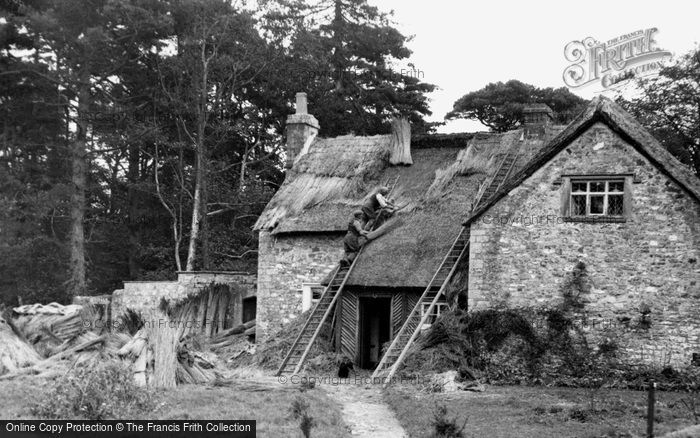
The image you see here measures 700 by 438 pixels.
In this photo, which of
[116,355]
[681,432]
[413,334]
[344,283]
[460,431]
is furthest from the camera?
[344,283]

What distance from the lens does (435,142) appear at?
31250mm

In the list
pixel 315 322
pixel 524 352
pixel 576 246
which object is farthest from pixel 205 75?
pixel 524 352

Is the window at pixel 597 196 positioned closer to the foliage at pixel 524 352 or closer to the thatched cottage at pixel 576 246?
the thatched cottage at pixel 576 246

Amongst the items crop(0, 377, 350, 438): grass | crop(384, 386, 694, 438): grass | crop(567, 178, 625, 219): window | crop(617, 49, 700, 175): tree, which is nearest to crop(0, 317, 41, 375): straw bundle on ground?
crop(0, 377, 350, 438): grass

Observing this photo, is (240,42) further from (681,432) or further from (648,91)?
(681,432)

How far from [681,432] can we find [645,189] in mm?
10673

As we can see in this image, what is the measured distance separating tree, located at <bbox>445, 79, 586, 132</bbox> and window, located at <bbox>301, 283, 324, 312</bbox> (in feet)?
64.2

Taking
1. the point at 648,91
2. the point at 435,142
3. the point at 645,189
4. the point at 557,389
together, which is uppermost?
the point at 648,91

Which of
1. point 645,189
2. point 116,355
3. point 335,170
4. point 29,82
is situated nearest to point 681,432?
point 645,189

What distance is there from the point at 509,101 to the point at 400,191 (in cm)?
1907

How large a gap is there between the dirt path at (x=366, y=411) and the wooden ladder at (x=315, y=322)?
2247mm

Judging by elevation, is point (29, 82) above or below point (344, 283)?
above

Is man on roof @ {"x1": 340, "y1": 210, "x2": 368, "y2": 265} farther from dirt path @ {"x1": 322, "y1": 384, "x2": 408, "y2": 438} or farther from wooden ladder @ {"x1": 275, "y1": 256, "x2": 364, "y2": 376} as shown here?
dirt path @ {"x1": 322, "y1": 384, "x2": 408, "y2": 438}

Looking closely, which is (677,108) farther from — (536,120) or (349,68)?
(349,68)
